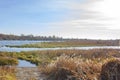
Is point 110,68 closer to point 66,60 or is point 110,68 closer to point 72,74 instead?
point 72,74

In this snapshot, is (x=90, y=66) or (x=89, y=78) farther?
(x=90, y=66)

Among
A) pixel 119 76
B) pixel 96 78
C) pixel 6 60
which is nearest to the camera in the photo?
pixel 119 76

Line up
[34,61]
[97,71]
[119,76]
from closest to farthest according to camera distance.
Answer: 1. [119,76]
2. [97,71]
3. [34,61]

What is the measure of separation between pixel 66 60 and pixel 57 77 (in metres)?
1.27

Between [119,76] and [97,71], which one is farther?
[97,71]

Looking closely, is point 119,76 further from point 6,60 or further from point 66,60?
point 6,60

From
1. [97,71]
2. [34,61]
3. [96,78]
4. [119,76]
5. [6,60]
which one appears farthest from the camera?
[34,61]

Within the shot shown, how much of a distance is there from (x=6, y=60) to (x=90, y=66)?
567 inches

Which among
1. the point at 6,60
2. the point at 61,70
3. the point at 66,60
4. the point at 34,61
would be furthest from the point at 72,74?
the point at 34,61

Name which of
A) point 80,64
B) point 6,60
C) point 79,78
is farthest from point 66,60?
point 6,60

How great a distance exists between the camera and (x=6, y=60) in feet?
86.9

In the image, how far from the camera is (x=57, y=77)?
12914 mm

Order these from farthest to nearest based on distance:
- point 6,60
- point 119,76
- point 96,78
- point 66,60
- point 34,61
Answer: point 34,61, point 6,60, point 66,60, point 96,78, point 119,76

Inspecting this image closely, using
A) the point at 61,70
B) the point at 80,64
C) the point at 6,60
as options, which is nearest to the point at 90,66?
the point at 80,64
